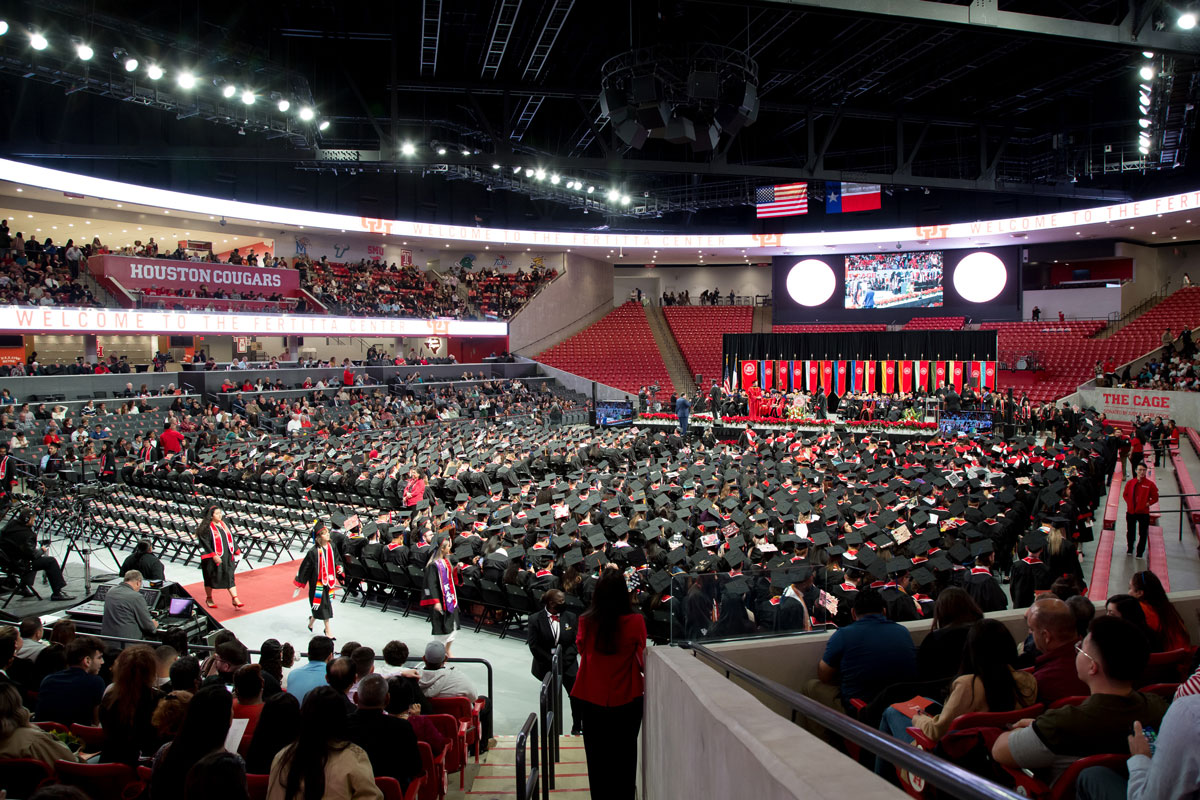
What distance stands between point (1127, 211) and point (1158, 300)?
7.89 meters

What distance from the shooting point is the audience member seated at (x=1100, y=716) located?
2.29 metres

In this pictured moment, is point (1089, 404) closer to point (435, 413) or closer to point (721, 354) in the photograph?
point (721, 354)

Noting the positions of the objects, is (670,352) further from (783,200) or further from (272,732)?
(272,732)

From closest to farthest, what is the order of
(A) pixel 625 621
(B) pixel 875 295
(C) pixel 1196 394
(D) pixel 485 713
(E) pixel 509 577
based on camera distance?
(A) pixel 625 621 → (D) pixel 485 713 → (E) pixel 509 577 → (C) pixel 1196 394 → (B) pixel 875 295

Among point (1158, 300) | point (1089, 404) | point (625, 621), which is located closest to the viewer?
point (625, 621)

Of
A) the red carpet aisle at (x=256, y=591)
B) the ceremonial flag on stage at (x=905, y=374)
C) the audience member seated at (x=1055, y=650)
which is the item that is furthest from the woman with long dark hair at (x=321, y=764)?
the ceremonial flag on stage at (x=905, y=374)

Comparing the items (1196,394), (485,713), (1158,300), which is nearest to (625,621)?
(485,713)

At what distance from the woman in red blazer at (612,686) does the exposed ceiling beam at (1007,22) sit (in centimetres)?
701

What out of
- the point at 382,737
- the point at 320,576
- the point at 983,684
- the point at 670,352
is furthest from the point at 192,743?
the point at 670,352

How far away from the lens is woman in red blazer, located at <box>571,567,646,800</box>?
12.6 feet

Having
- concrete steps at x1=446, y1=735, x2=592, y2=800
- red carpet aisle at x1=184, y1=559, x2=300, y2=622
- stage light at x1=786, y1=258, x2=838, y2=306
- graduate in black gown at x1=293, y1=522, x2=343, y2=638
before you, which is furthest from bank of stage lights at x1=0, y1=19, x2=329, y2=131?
stage light at x1=786, y1=258, x2=838, y2=306

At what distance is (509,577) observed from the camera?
28.1 ft

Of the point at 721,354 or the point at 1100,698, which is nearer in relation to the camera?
the point at 1100,698

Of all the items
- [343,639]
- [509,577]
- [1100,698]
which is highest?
[1100,698]
